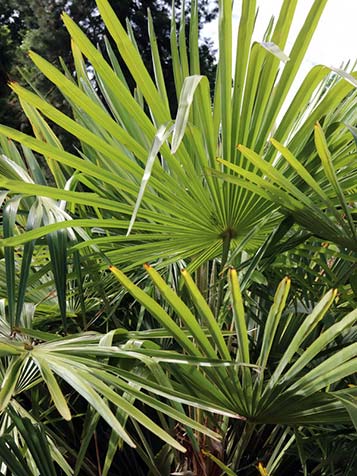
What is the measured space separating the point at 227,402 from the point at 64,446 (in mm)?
459

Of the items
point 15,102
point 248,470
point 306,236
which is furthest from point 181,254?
point 15,102

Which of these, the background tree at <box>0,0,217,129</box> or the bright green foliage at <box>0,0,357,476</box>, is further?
the background tree at <box>0,0,217,129</box>

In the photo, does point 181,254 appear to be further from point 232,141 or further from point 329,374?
point 329,374

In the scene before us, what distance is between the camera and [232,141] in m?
0.94

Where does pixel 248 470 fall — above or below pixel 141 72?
below

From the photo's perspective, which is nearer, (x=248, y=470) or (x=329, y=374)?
(x=329, y=374)

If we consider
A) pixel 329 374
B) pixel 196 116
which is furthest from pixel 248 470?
pixel 196 116

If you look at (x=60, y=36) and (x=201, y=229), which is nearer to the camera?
(x=201, y=229)

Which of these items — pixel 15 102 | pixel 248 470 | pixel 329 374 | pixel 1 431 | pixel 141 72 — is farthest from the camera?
pixel 15 102

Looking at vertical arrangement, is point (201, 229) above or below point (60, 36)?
below

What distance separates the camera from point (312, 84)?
0.87 meters

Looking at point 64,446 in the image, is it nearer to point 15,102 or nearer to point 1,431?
point 1,431

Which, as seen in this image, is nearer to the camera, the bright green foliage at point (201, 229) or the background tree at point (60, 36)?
the bright green foliage at point (201, 229)

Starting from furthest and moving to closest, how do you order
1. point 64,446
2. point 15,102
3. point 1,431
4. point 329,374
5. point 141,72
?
point 15,102 → point 64,446 → point 1,431 → point 141,72 → point 329,374
